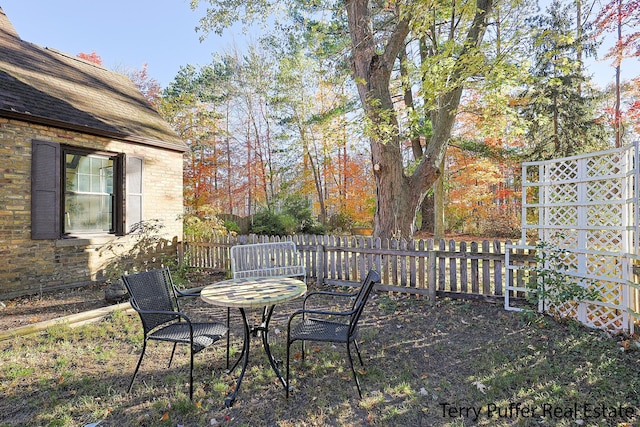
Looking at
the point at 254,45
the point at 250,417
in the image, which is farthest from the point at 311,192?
the point at 250,417

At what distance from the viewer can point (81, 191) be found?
662 cm

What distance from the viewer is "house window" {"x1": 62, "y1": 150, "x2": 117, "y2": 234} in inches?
253

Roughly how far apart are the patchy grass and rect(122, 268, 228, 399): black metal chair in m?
0.30

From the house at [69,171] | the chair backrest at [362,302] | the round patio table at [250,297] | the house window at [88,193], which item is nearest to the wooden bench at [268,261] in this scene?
the round patio table at [250,297]

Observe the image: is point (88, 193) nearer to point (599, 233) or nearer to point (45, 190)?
point (45, 190)

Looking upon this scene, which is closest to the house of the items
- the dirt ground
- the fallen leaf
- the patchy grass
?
the dirt ground

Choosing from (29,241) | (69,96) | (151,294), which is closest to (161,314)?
(151,294)

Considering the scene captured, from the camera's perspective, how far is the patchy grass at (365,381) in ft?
7.86

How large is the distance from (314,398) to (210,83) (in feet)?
63.3

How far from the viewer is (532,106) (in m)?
14.9

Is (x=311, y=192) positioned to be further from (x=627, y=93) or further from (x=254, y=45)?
(x=627, y=93)

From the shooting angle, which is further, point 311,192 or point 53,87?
point 311,192

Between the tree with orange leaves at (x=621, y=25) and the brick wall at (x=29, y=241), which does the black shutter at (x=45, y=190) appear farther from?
the tree with orange leaves at (x=621, y=25)

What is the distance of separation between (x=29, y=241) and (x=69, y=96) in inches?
130
